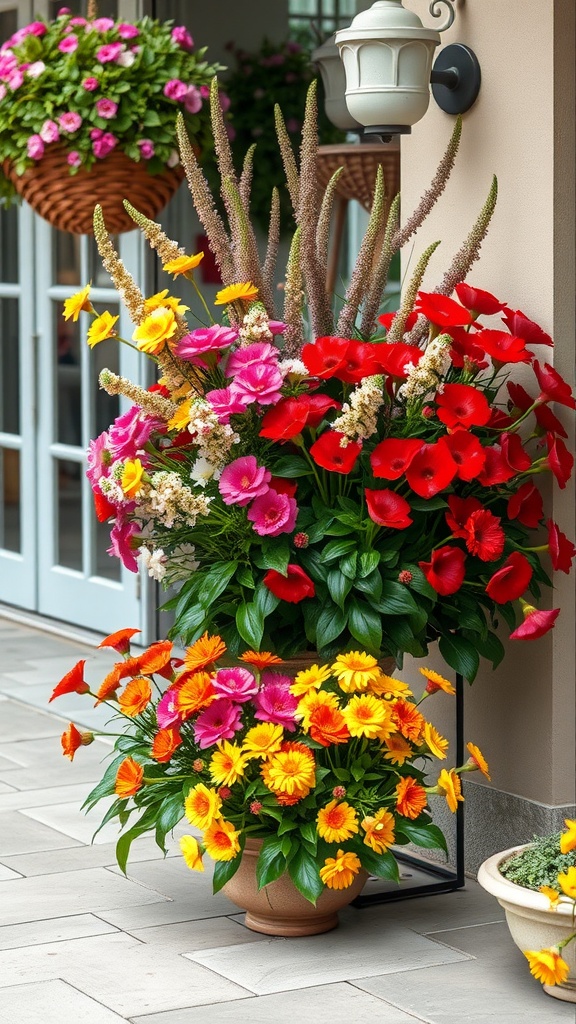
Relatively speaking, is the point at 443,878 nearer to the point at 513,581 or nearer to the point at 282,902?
the point at 282,902

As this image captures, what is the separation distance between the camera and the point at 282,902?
2.66m

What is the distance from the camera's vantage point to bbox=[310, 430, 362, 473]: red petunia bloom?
8.34ft

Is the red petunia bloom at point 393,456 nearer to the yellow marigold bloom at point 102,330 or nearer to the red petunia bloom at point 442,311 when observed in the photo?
the red petunia bloom at point 442,311

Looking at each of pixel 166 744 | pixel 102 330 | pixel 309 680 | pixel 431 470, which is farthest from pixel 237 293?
pixel 166 744

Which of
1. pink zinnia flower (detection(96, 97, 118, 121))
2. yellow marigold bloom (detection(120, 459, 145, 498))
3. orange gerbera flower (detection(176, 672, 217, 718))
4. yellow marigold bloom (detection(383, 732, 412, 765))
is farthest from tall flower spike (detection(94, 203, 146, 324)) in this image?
pink zinnia flower (detection(96, 97, 118, 121))

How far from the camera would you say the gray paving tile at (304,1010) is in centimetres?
234

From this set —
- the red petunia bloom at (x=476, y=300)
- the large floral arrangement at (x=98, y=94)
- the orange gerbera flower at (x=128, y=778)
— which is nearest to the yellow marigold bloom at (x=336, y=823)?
the orange gerbera flower at (x=128, y=778)

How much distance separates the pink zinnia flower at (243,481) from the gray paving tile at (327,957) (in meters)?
0.76

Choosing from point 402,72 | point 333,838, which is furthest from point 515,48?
point 333,838

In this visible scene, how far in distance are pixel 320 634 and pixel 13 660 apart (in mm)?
2567

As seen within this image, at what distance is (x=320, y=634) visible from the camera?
2613 millimetres

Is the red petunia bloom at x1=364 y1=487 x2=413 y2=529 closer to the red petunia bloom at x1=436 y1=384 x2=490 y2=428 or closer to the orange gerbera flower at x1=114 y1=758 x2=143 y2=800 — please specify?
the red petunia bloom at x1=436 y1=384 x2=490 y2=428

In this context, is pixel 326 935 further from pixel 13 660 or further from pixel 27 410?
pixel 27 410

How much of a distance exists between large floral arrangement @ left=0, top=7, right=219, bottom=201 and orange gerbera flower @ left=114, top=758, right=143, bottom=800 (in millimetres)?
1741
